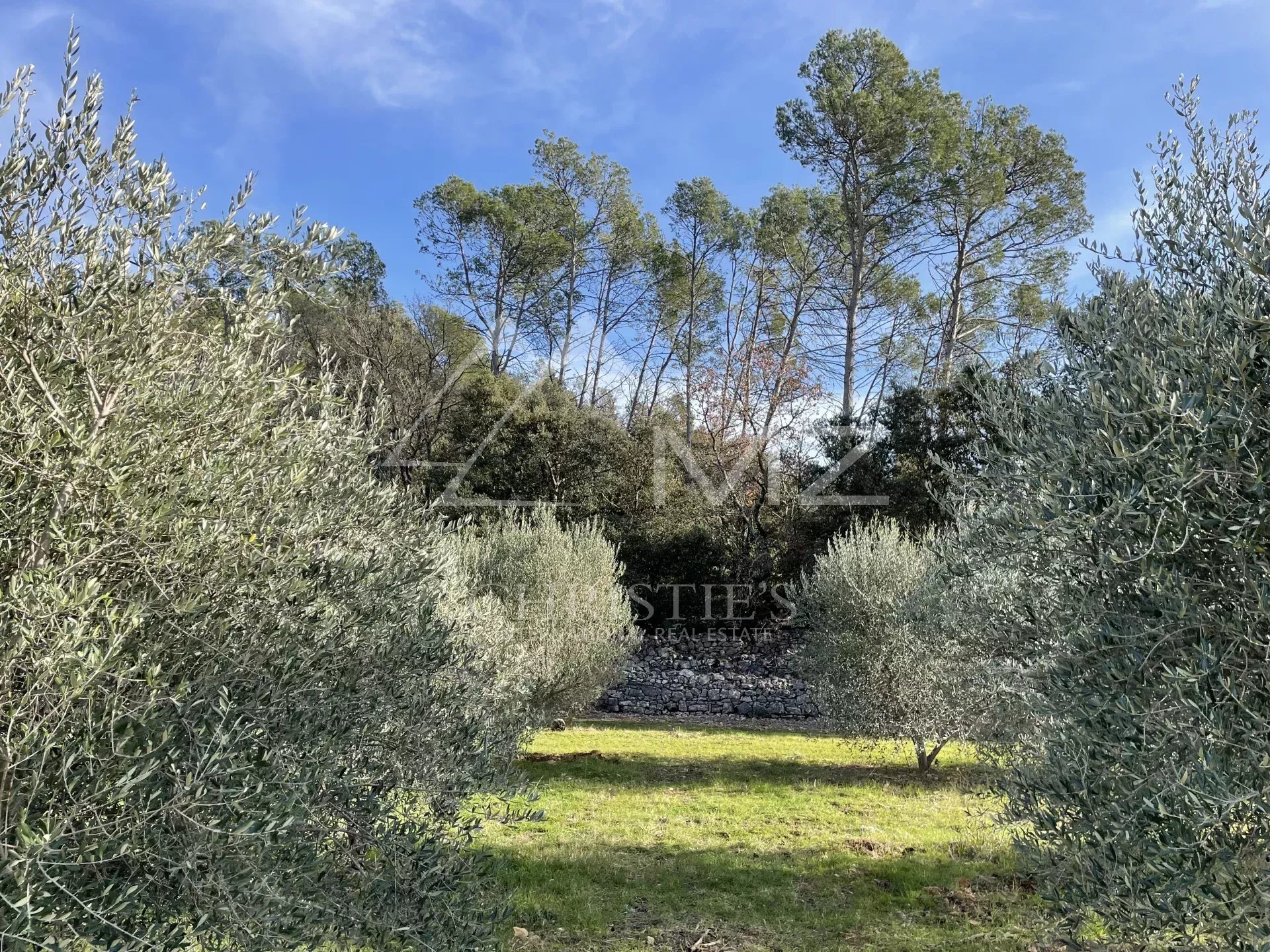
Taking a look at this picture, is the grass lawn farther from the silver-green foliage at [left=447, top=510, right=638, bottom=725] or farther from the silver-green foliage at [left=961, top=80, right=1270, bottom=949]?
the silver-green foliage at [left=961, top=80, right=1270, bottom=949]

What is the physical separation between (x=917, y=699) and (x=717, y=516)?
1541 centimetres

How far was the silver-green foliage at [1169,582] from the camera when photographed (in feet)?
10.4

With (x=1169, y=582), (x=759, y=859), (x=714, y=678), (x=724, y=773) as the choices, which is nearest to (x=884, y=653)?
(x=724, y=773)

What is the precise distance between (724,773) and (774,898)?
5.57 m

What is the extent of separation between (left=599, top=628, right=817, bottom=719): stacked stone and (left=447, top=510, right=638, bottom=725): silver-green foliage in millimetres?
4898

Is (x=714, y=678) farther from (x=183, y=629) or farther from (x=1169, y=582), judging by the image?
(x=183, y=629)

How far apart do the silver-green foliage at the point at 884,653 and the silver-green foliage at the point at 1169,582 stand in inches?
241

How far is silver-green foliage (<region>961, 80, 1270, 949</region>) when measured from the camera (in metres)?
3.18

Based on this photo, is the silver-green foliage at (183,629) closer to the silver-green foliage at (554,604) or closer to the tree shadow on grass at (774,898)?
the tree shadow on grass at (774,898)

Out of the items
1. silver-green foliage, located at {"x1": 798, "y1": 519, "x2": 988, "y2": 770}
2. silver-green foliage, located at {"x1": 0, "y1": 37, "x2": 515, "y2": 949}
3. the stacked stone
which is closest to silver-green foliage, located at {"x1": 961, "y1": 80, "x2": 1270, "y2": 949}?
silver-green foliage, located at {"x1": 0, "y1": 37, "x2": 515, "y2": 949}

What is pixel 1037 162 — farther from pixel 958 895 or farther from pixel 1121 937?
pixel 1121 937

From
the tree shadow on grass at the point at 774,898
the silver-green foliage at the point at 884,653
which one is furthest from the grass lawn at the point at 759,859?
the silver-green foliage at the point at 884,653

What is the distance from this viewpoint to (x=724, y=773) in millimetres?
12680

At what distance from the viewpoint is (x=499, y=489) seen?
94.1ft
